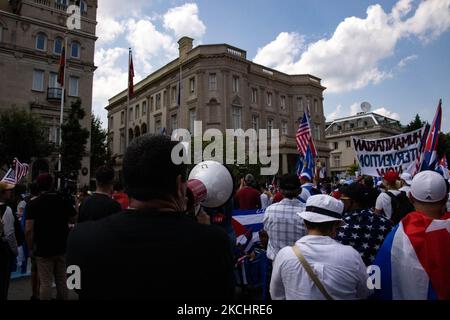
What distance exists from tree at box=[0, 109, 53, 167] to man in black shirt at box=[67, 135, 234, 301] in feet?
77.2

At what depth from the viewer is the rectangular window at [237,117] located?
36.6 metres

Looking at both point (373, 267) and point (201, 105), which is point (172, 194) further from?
point (201, 105)

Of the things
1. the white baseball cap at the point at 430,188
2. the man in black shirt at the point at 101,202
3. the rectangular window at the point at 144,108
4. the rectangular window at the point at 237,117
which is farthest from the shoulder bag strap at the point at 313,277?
the rectangular window at the point at 144,108

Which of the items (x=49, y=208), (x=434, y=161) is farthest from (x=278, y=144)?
(x=49, y=208)

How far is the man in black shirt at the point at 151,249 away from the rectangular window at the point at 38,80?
3023cm

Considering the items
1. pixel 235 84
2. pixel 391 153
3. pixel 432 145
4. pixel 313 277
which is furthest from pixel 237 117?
pixel 313 277

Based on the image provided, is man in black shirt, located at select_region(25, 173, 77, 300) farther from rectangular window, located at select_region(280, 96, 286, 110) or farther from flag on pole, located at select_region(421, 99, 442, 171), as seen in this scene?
rectangular window, located at select_region(280, 96, 286, 110)

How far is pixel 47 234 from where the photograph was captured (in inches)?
184

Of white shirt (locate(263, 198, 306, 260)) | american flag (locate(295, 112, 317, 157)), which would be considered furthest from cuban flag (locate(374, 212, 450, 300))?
american flag (locate(295, 112, 317, 157))

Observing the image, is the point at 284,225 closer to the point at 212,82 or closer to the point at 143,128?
the point at 212,82

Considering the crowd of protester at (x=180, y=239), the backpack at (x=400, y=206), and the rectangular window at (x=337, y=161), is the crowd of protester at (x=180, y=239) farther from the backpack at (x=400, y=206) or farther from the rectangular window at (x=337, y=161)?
the rectangular window at (x=337, y=161)

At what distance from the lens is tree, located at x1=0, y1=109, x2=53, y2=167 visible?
21297mm

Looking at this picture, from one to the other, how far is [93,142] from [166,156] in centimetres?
4074

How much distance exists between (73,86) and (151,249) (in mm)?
30981
